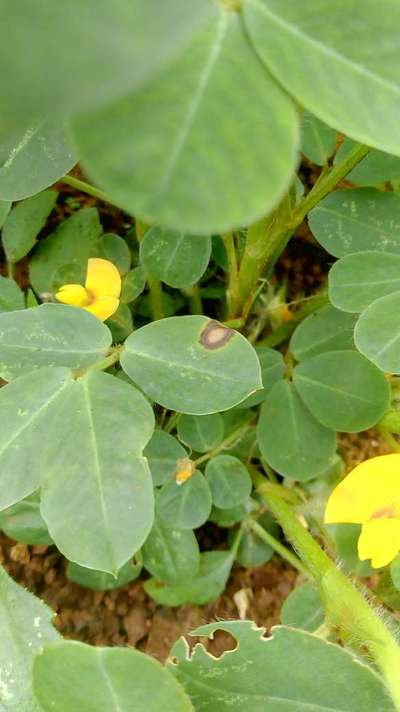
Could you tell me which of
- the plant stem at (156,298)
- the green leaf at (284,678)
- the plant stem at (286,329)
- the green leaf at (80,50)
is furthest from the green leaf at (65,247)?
the green leaf at (80,50)

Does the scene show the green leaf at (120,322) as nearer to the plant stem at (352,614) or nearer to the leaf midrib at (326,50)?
the plant stem at (352,614)

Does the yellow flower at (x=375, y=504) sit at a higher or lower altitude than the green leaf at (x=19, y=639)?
higher

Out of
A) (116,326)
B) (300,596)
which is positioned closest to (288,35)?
(116,326)

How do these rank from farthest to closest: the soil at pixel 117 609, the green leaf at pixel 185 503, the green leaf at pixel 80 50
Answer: the soil at pixel 117 609
the green leaf at pixel 185 503
the green leaf at pixel 80 50

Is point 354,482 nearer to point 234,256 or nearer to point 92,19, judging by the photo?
point 234,256

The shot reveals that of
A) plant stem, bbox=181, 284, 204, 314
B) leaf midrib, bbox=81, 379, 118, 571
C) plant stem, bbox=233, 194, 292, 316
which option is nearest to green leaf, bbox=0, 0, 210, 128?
leaf midrib, bbox=81, 379, 118, 571
